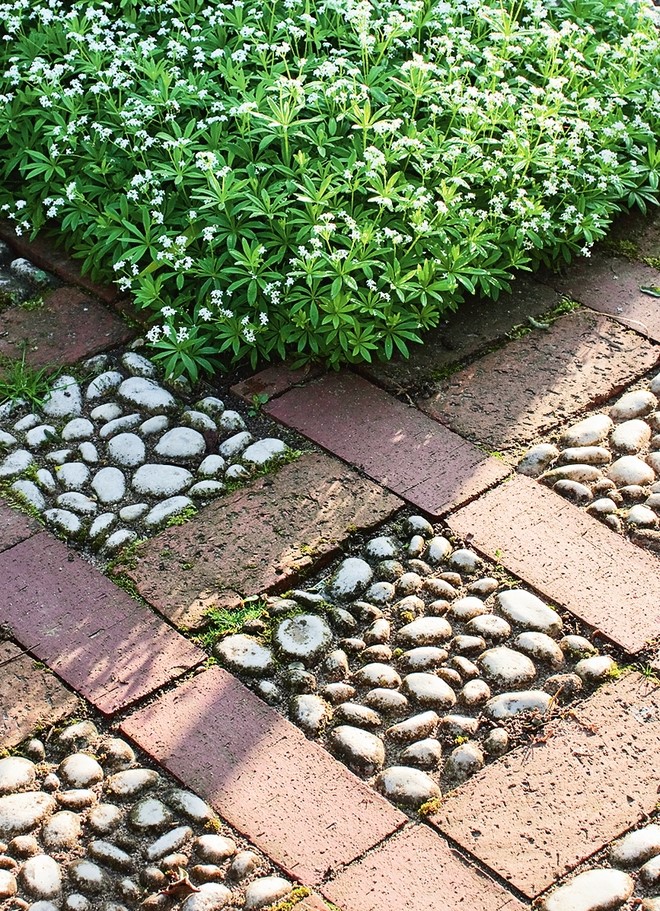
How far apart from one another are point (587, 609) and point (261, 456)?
1.03m

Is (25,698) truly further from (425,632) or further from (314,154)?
(314,154)

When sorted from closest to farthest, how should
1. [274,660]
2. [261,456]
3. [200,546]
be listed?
[274,660], [200,546], [261,456]

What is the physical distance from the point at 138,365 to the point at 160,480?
55cm

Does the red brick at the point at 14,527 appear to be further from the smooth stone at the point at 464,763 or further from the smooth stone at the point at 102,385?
the smooth stone at the point at 464,763

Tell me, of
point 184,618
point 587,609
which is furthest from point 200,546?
point 587,609

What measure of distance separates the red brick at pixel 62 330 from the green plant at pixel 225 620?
1.21 meters

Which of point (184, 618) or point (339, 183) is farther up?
point (339, 183)

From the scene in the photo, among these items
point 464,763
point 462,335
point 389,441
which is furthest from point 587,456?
point 464,763

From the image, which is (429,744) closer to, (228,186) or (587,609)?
(587,609)

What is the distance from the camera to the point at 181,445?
11.2ft

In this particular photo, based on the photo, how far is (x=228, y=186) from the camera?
3.70 m

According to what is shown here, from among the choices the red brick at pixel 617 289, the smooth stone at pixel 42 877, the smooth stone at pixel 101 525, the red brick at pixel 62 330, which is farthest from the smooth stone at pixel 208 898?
the red brick at pixel 617 289

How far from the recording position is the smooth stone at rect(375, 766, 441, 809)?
8.26 ft

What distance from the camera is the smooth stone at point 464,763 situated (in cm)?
258
